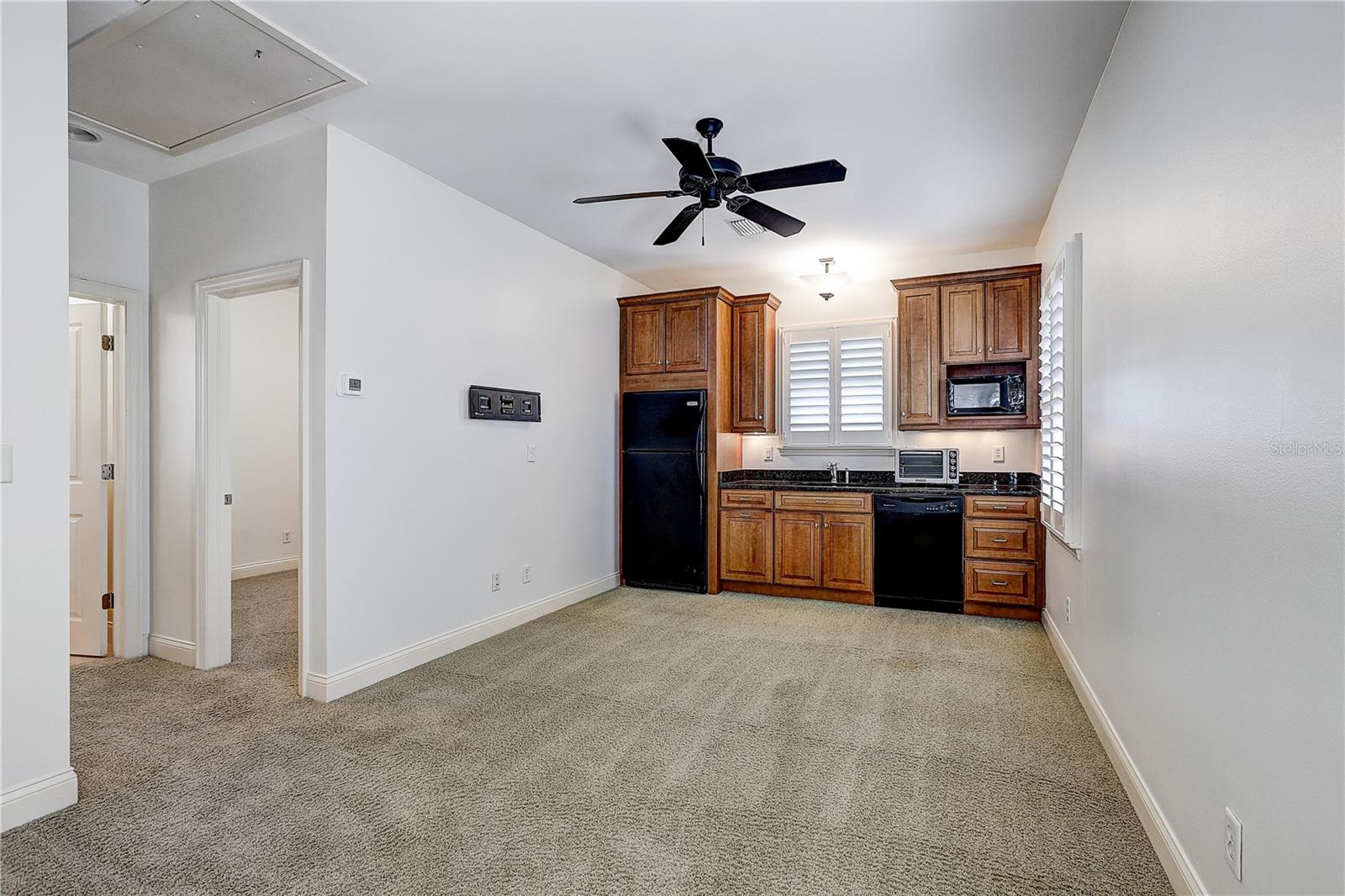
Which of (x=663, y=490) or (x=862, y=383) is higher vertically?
(x=862, y=383)

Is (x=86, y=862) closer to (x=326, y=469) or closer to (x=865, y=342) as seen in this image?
(x=326, y=469)

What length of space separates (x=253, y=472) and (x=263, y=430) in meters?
0.39

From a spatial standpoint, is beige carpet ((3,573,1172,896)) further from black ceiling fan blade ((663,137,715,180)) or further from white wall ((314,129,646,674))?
black ceiling fan blade ((663,137,715,180))

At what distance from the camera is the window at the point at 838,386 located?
18.9ft

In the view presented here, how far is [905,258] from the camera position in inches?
215

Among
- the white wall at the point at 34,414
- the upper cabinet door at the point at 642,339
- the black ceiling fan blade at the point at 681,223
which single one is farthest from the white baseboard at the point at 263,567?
the black ceiling fan blade at the point at 681,223

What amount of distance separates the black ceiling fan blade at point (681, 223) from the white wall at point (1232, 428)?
5.78 feet

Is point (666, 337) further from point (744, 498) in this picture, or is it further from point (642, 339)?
point (744, 498)

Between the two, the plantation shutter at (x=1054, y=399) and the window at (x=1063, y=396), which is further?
the plantation shutter at (x=1054, y=399)

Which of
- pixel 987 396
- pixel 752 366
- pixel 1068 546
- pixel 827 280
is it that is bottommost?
pixel 1068 546

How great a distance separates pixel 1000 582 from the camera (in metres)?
4.78

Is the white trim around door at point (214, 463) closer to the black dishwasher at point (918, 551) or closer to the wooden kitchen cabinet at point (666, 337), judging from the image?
the wooden kitchen cabinet at point (666, 337)

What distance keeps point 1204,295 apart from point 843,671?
8.28ft

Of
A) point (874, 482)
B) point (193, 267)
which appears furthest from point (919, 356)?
point (193, 267)
